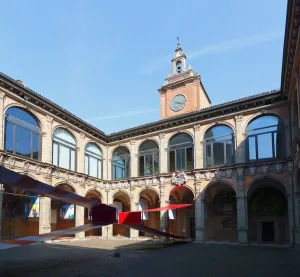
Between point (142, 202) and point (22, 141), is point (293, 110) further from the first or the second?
point (22, 141)

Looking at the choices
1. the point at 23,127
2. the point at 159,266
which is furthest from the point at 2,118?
the point at 159,266

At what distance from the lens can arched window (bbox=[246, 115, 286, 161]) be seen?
1888 cm

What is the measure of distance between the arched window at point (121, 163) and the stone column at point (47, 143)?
738cm

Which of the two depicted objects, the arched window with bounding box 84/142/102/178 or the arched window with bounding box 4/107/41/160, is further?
the arched window with bounding box 84/142/102/178

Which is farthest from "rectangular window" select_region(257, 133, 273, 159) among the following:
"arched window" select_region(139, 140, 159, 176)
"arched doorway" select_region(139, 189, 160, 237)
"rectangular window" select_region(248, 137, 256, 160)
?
"arched doorway" select_region(139, 189, 160, 237)

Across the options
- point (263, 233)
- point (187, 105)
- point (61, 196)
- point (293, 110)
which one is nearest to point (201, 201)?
point (263, 233)

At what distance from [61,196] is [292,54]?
11.6 m

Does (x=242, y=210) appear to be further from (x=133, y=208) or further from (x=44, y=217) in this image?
(x=44, y=217)

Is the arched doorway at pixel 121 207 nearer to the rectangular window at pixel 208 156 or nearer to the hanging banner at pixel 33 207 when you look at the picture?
the hanging banner at pixel 33 207

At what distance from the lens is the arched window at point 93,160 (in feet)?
79.8

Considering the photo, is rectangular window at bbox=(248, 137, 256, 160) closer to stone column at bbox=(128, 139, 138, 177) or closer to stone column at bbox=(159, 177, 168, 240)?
stone column at bbox=(159, 177, 168, 240)

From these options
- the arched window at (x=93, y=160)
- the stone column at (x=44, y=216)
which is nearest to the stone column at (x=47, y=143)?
the stone column at (x=44, y=216)

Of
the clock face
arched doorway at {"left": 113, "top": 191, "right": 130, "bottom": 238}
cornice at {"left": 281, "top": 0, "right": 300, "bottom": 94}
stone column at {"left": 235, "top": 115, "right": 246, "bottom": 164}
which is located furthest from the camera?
the clock face

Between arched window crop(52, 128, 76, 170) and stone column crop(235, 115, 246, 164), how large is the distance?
39.8ft
